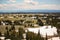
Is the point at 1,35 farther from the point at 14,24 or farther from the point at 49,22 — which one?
the point at 49,22

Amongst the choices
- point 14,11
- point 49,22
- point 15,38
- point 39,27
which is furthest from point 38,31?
point 14,11

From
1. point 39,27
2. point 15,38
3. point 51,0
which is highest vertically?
point 51,0

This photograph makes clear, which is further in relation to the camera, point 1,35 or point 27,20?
point 27,20

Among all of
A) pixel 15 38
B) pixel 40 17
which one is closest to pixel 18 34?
pixel 15 38

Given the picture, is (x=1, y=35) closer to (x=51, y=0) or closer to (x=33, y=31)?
(x=33, y=31)

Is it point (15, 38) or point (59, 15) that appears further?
point (59, 15)

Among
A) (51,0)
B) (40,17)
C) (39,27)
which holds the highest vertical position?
(51,0)

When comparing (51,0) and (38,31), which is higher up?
(51,0)

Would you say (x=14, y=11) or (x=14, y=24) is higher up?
(x=14, y=11)
